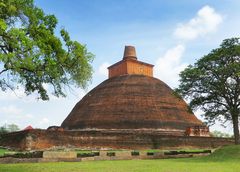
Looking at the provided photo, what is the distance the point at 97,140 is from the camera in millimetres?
29250

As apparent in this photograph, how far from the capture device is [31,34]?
502 inches

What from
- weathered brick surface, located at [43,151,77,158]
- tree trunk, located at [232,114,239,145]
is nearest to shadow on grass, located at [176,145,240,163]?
tree trunk, located at [232,114,239,145]

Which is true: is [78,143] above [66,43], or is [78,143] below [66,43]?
below

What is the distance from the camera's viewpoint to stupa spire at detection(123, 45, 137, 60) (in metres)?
47.9

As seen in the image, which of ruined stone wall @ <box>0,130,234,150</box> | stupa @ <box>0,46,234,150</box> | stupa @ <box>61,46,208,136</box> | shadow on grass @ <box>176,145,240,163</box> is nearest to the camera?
shadow on grass @ <box>176,145,240,163</box>

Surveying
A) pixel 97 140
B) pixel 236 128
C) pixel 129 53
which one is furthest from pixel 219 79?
pixel 129 53

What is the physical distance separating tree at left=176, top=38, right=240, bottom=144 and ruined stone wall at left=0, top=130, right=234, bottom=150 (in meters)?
7.98

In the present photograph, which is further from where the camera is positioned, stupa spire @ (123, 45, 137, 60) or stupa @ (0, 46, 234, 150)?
stupa spire @ (123, 45, 137, 60)

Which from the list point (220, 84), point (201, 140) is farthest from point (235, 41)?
point (201, 140)

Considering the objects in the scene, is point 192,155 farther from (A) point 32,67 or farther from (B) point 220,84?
(A) point 32,67

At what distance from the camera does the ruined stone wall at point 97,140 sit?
82.3 feet

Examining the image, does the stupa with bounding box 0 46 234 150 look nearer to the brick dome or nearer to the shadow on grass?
the brick dome

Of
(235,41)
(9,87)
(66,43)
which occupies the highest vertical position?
(235,41)

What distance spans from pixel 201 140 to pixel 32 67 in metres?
26.5
